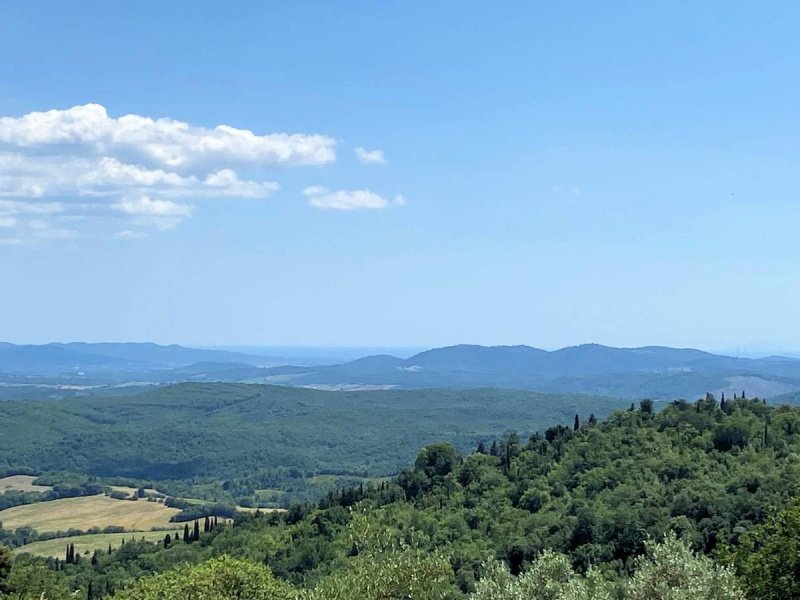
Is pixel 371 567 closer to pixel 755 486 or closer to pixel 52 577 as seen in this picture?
pixel 52 577

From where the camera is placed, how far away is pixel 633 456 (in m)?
109

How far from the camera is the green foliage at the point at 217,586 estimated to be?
49.8 m

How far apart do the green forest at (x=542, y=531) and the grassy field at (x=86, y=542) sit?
119 feet

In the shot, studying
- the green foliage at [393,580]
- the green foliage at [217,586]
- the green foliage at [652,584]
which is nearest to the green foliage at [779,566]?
the green foliage at [652,584]

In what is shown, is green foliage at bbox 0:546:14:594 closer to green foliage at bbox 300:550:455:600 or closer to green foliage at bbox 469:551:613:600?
green foliage at bbox 300:550:455:600

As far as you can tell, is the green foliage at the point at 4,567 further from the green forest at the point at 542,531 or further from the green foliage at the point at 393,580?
the green foliage at the point at 393,580

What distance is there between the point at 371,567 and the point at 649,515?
2206 inches

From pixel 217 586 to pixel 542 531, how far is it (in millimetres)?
46408

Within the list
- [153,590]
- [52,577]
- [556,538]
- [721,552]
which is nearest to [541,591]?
[721,552]

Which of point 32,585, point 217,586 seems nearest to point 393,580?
point 217,586

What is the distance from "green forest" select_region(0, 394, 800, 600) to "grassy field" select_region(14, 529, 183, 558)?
3623cm

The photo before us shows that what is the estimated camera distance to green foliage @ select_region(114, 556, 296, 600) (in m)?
49.8

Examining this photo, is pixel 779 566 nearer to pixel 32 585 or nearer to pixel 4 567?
pixel 32 585

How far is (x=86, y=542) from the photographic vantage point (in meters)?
170
